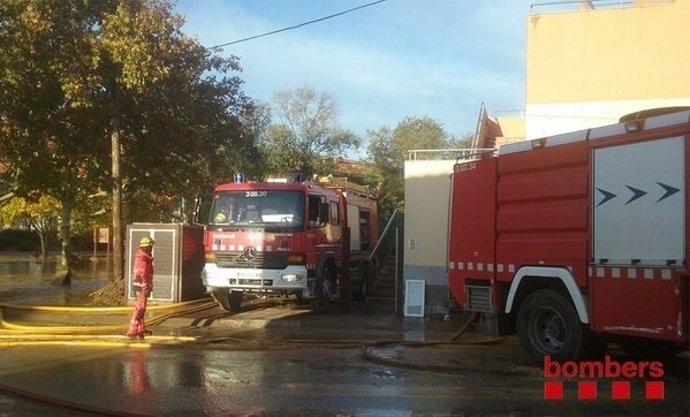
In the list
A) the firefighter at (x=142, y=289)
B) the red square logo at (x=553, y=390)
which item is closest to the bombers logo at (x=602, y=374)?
the red square logo at (x=553, y=390)

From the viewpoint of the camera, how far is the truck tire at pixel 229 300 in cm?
1459

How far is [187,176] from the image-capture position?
2089 cm

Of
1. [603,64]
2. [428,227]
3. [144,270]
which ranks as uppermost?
[603,64]

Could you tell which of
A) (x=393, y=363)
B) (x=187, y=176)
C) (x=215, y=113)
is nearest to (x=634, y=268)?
(x=393, y=363)

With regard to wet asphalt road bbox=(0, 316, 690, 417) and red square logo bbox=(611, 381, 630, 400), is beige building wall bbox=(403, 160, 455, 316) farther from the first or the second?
red square logo bbox=(611, 381, 630, 400)

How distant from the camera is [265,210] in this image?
14.0 meters

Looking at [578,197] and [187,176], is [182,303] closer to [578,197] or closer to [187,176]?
[187,176]

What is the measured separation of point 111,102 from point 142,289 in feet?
24.8

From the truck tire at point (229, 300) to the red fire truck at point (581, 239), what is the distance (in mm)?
5986

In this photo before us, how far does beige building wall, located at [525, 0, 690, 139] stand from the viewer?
1711 cm

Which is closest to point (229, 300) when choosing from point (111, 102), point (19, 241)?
point (111, 102)

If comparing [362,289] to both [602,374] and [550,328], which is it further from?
[602,374]

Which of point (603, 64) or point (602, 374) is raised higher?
point (603, 64)

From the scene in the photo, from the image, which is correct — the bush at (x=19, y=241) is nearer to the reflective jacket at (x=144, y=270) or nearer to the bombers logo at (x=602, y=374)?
the reflective jacket at (x=144, y=270)
